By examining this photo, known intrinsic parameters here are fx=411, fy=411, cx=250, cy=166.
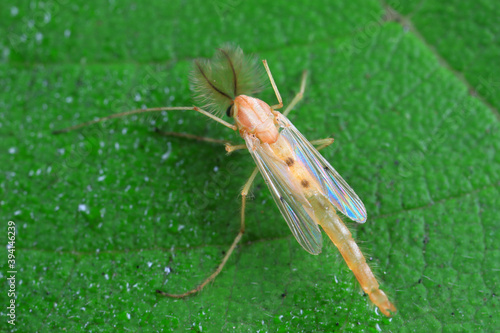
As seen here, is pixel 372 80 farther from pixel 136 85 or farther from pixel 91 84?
pixel 91 84

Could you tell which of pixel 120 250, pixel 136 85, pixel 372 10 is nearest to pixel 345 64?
pixel 372 10

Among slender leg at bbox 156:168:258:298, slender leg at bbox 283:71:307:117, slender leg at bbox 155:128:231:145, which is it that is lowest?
slender leg at bbox 156:168:258:298

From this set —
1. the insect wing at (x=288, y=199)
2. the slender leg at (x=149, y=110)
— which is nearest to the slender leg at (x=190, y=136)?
the slender leg at (x=149, y=110)

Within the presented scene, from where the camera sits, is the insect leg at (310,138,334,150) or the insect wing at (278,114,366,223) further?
the insect leg at (310,138,334,150)

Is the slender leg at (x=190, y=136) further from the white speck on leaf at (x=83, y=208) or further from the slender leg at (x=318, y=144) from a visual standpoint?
the white speck on leaf at (x=83, y=208)

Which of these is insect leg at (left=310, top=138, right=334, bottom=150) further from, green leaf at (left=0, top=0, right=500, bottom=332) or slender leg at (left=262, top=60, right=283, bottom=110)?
slender leg at (left=262, top=60, right=283, bottom=110)

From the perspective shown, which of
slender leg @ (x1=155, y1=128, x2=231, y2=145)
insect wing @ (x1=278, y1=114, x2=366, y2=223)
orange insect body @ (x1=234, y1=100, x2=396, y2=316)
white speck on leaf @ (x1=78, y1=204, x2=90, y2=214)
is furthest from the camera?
slender leg @ (x1=155, y1=128, x2=231, y2=145)

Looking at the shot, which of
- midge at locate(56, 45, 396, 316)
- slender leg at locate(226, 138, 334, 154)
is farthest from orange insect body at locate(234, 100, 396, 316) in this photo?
slender leg at locate(226, 138, 334, 154)
